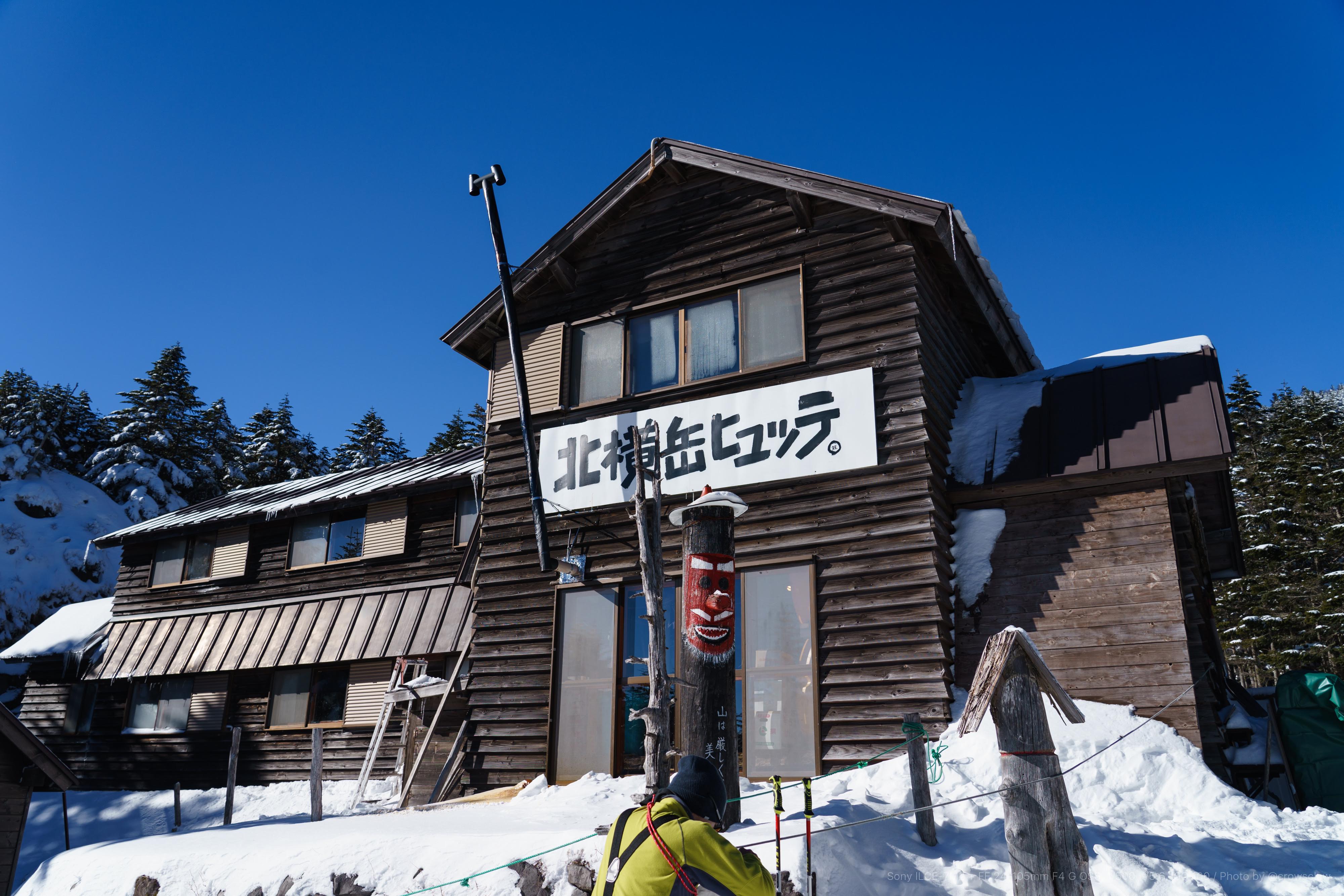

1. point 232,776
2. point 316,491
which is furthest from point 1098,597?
point 316,491

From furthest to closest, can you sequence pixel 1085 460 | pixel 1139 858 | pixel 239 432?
pixel 239 432, pixel 1085 460, pixel 1139 858

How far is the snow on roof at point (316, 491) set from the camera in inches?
827

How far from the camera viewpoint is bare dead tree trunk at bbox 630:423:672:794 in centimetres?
818

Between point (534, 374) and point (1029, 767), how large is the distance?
10224mm

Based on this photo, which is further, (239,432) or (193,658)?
(239,432)

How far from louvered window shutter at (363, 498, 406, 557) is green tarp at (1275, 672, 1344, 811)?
1624 centimetres

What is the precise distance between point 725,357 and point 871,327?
80.3 inches

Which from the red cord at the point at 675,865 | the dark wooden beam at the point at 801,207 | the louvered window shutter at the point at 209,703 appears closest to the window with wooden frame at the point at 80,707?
the louvered window shutter at the point at 209,703

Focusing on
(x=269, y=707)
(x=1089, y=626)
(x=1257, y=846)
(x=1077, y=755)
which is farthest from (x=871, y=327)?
(x=269, y=707)

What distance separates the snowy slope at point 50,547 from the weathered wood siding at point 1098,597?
37245 mm

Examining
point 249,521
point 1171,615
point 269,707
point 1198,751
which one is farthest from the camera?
point 249,521

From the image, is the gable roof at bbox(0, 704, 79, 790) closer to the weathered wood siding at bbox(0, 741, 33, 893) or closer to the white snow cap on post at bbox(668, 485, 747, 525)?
the weathered wood siding at bbox(0, 741, 33, 893)

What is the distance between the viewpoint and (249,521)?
74.4 ft

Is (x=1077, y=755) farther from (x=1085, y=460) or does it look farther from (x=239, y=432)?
(x=239, y=432)
